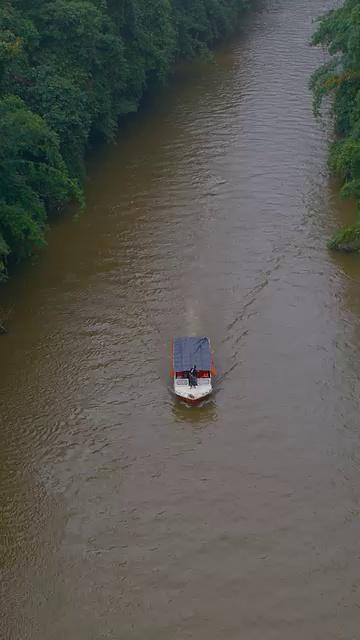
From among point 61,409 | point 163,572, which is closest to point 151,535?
point 163,572

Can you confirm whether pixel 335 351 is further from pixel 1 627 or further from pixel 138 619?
pixel 1 627

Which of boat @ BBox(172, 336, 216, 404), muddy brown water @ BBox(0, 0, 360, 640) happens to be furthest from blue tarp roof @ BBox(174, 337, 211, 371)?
muddy brown water @ BBox(0, 0, 360, 640)

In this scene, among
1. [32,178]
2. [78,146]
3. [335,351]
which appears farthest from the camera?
[78,146]

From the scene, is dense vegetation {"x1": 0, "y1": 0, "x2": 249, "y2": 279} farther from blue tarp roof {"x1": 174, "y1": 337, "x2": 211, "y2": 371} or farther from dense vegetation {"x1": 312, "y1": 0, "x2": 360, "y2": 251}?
dense vegetation {"x1": 312, "y1": 0, "x2": 360, "y2": 251}

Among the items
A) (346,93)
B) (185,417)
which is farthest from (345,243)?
(185,417)

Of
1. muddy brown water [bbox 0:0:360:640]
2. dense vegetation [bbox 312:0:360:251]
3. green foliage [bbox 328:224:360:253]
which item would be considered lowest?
muddy brown water [bbox 0:0:360:640]

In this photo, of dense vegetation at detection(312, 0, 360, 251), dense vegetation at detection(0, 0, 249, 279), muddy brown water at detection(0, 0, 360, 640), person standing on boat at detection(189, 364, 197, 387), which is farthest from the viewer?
dense vegetation at detection(312, 0, 360, 251)
